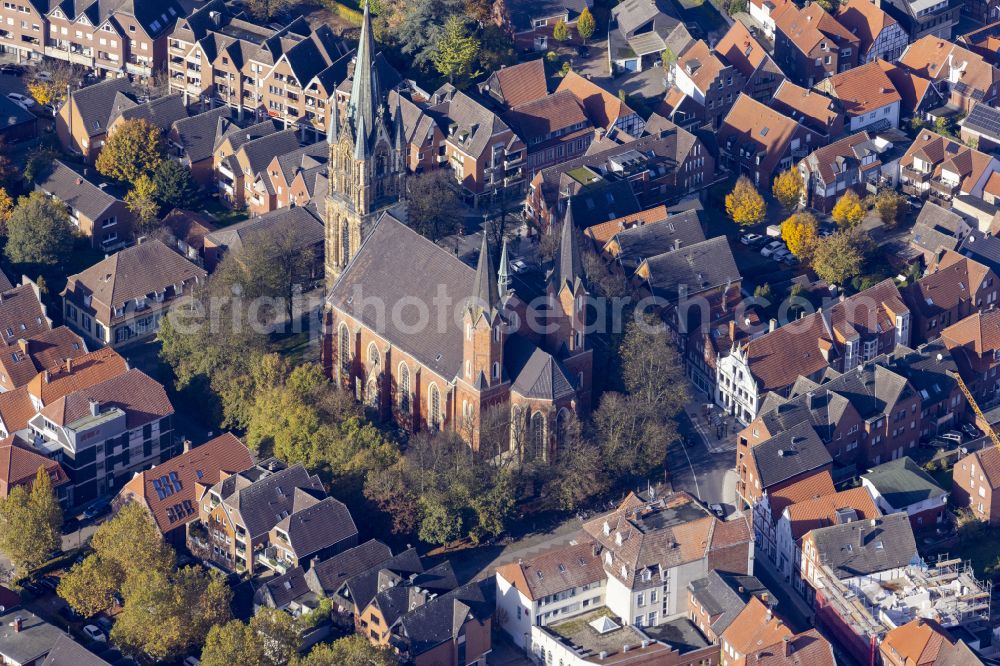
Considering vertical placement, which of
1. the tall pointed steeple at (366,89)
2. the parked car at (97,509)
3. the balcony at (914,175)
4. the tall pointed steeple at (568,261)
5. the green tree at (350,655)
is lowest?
the parked car at (97,509)

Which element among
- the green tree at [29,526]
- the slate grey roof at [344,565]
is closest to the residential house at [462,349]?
the slate grey roof at [344,565]

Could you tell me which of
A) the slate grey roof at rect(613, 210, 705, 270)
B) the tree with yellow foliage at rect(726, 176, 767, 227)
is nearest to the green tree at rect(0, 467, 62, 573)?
the slate grey roof at rect(613, 210, 705, 270)

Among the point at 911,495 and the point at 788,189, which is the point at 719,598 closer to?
the point at 911,495

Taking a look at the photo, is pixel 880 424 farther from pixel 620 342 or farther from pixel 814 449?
pixel 620 342

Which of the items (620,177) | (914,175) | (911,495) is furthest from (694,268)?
(911,495)

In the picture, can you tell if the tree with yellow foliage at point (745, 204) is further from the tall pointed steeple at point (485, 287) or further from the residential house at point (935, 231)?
the tall pointed steeple at point (485, 287)
